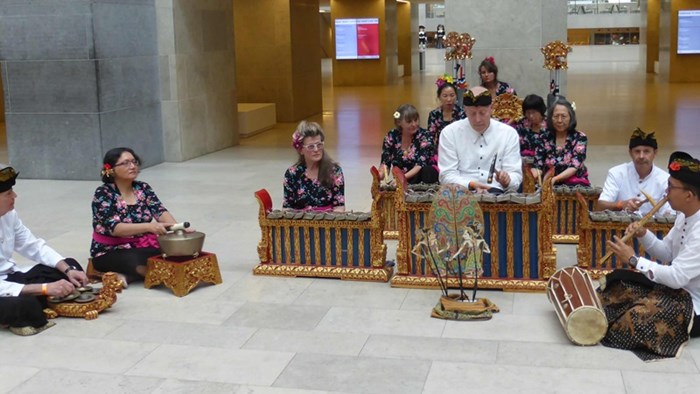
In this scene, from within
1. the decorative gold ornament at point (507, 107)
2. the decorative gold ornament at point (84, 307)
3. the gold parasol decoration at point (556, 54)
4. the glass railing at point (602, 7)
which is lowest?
the decorative gold ornament at point (84, 307)

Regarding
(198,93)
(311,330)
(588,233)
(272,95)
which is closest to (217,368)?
(311,330)

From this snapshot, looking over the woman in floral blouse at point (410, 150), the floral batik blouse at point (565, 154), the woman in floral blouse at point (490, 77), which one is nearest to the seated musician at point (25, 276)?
the woman in floral blouse at point (410, 150)

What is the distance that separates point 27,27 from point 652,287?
30.9ft

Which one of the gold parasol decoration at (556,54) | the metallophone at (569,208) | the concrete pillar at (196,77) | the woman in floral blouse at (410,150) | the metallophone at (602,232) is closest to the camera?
the metallophone at (602,232)

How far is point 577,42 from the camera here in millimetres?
46906

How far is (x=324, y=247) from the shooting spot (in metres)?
6.98

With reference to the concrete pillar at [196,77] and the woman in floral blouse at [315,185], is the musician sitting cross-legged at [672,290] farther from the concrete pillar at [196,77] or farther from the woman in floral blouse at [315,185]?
the concrete pillar at [196,77]

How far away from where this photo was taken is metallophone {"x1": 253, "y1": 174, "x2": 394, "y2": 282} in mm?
6844

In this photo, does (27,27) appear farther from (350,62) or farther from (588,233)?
(350,62)

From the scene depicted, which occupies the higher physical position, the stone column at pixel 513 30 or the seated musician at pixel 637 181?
the stone column at pixel 513 30

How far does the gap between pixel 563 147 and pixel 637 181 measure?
1.17 metres

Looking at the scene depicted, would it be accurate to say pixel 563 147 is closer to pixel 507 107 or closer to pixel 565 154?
pixel 565 154

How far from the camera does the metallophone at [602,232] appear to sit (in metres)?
6.33

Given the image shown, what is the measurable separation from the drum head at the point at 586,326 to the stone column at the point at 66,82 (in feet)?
27.1
